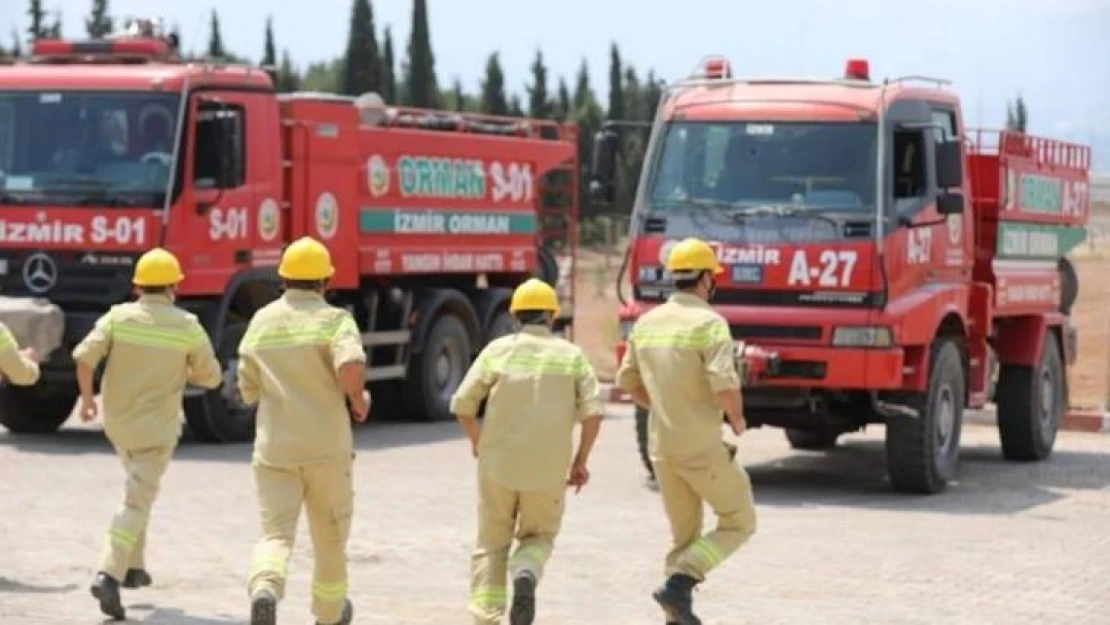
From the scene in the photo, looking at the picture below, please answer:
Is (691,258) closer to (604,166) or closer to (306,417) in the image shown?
(306,417)

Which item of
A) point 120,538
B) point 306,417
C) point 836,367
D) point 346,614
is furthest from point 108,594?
point 836,367

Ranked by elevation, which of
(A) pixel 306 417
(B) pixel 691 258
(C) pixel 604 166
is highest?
(C) pixel 604 166

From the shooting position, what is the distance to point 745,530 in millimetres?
10453

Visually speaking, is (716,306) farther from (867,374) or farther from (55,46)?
(55,46)

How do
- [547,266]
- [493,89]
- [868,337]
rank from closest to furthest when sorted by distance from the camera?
[868,337] → [547,266] → [493,89]

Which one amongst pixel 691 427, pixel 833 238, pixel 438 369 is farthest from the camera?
pixel 438 369

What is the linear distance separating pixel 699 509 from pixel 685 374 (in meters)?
0.64

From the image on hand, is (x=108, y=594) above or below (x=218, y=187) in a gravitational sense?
below

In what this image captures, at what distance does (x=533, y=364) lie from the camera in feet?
32.2

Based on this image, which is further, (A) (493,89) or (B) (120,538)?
(A) (493,89)

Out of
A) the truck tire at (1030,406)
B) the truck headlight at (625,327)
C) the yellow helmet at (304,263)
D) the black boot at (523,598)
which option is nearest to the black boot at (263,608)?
the black boot at (523,598)

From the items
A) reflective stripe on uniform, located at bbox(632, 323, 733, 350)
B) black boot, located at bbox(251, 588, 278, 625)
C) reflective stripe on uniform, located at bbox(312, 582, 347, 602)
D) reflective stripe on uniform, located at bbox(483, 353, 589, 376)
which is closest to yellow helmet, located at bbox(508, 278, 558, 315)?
reflective stripe on uniform, located at bbox(483, 353, 589, 376)

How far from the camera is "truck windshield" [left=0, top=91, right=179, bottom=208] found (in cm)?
1830

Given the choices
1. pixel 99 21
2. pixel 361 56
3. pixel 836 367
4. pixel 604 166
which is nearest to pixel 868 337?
pixel 836 367
